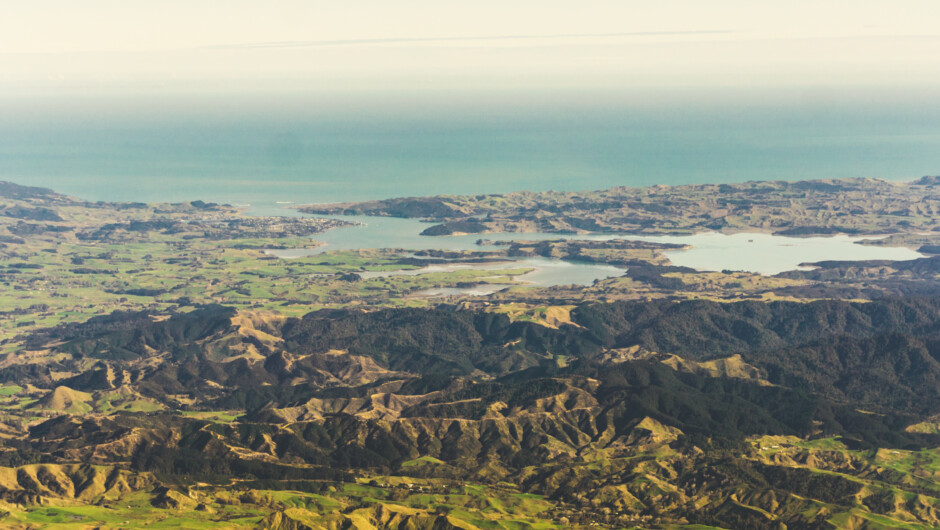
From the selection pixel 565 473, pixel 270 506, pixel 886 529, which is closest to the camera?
pixel 886 529

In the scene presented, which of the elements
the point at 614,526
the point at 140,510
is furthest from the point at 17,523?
the point at 614,526

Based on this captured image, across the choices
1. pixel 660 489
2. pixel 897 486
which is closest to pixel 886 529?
pixel 897 486

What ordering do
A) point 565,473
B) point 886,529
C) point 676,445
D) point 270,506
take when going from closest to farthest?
point 886,529
point 270,506
point 565,473
point 676,445

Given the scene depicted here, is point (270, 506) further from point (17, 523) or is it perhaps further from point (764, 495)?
point (764, 495)

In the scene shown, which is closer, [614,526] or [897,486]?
[614,526]

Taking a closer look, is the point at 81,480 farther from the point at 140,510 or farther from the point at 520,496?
the point at 520,496

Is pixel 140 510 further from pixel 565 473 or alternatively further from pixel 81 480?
pixel 565 473

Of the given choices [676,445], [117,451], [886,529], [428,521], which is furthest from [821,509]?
[117,451]

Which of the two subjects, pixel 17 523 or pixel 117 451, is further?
pixel 117 451
